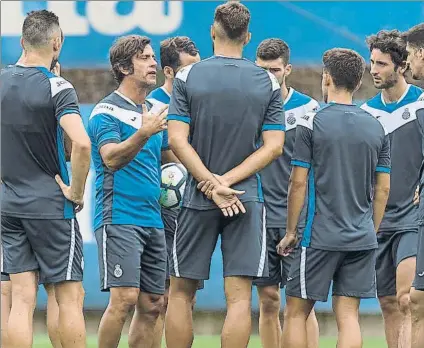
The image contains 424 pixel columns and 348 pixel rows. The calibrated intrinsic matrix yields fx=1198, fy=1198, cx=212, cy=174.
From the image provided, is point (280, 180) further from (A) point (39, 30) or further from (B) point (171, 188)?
(A) point (39, 30)

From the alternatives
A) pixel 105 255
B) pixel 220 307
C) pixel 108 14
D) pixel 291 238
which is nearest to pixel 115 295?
pixel 105 255

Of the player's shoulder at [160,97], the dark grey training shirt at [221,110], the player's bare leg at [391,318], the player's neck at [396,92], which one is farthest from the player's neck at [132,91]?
the player's bare leg at [391,318]

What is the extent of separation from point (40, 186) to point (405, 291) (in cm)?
255

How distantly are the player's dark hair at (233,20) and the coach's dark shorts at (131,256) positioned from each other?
1470 millimetres

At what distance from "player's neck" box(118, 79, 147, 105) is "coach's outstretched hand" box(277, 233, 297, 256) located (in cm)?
134

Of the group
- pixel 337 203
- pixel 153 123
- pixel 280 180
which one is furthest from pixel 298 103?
pixel 153 123

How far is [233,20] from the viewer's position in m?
7.20

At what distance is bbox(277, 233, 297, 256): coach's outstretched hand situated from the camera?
7797mm

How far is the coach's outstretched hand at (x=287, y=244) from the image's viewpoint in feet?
25.6

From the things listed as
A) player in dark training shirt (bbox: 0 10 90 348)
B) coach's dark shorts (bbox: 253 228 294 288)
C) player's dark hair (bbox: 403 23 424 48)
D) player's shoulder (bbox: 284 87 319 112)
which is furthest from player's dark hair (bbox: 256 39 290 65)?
player in dark training shirt (bbox: 0 10 90 348)

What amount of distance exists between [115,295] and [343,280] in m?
1.48

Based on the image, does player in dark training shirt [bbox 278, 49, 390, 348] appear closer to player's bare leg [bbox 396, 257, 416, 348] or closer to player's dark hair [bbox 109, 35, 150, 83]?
player's bare leg [bbox 396, 257, 416, 348]

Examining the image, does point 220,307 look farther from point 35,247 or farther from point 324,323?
point 35,247

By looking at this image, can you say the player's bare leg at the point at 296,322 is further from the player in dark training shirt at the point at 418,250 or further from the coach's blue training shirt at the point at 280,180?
the coach's blue training shirt at the point at 280,180
